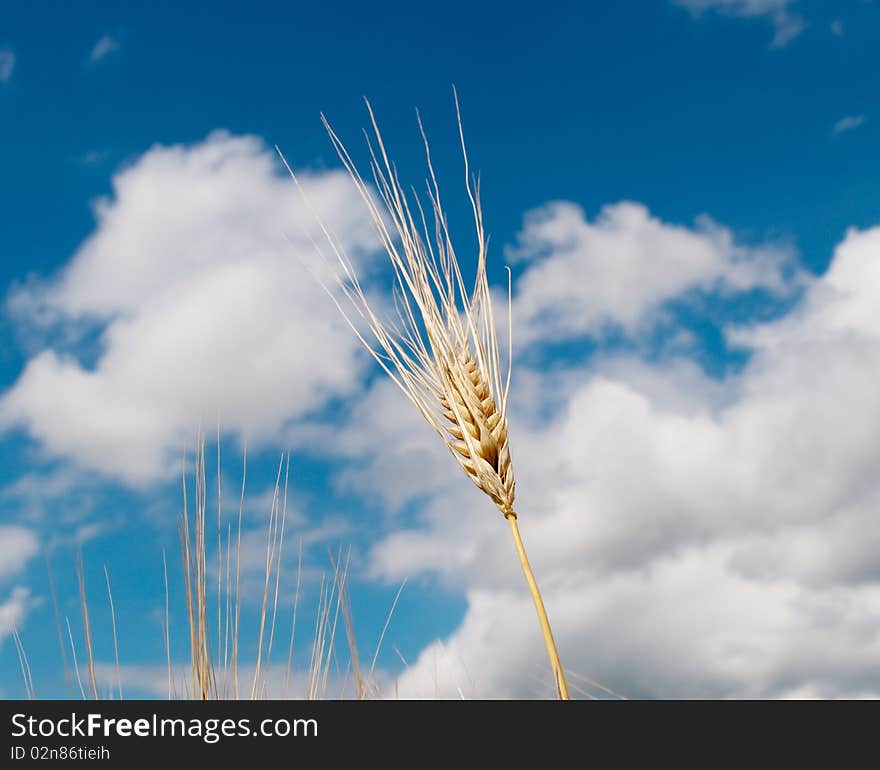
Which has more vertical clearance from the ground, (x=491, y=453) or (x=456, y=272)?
(x=456, y=272)

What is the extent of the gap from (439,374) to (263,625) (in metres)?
0.97
